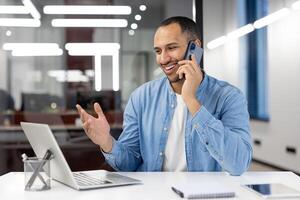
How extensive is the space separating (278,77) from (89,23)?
2.83m

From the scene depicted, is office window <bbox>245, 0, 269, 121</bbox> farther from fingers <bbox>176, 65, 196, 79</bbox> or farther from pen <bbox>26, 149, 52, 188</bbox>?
pen <bbox>26, 149, 52, 188</bbox>

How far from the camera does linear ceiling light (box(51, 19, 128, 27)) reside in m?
3.84

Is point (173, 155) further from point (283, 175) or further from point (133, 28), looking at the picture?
point (133, 28)

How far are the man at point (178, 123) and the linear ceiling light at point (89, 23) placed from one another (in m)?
1.81

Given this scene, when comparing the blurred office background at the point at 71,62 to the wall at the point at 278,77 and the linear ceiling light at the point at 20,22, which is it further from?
the wall at the point at 278,77

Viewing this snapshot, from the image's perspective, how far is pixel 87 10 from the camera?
3861mm

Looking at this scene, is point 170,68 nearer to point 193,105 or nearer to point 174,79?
point 174,79

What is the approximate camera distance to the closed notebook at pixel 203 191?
4.31 ft

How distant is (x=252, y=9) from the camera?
6305 mm

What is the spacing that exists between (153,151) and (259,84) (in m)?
4.61

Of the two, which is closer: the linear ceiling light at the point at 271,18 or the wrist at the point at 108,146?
the wrist at the point at 108,146

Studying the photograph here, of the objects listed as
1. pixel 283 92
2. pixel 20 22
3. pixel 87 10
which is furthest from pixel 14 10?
pixel 283 92

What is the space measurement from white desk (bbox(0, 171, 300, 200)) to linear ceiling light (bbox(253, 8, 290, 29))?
408 cm

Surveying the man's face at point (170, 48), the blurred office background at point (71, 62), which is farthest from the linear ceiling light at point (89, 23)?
the man's face at point (170, 48)
